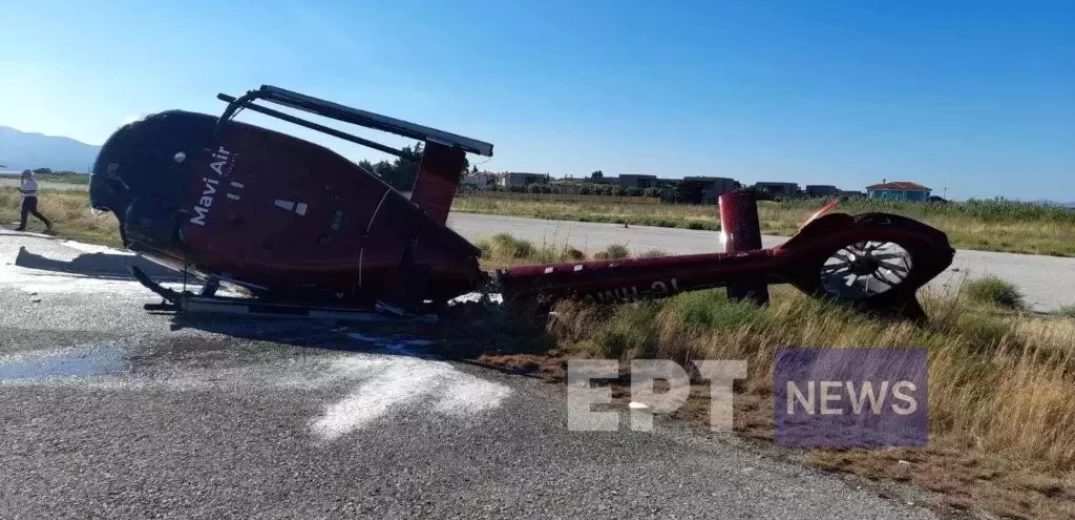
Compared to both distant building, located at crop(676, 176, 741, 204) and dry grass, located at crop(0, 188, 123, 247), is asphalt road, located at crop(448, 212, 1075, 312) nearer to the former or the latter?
dry grass, located at crop(0, 188, 123, 247)

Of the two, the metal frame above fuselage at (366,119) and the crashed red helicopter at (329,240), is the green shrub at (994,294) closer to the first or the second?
the crashed red helicopter at (329,240)

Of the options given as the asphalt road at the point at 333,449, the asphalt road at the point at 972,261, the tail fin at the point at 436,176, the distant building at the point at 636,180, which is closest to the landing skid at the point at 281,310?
the asphalt road at the point at 333,449

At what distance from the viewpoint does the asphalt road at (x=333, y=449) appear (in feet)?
13.6

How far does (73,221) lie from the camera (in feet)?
77.3

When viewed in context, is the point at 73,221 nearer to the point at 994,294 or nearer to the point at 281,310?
the point at 281,310

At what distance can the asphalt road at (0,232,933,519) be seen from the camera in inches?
164

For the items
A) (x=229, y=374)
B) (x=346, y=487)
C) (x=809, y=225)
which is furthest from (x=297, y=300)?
(x=809, y=225)

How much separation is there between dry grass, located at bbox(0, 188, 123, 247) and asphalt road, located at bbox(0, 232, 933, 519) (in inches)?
489

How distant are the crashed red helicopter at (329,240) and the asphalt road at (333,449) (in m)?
1.31

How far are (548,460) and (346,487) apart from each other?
1217 mm

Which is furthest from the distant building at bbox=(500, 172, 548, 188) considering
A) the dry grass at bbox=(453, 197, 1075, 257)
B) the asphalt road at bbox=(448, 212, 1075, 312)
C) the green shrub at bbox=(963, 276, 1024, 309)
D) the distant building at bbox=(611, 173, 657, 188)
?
the green shrub at bbox=(963, 276, 1024, 309)

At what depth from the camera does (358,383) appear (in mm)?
6430

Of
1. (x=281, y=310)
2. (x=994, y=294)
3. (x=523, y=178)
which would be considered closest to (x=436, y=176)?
(x=281, y=310)

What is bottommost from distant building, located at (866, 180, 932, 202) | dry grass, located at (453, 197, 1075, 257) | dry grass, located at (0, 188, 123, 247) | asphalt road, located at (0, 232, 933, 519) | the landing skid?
asphalt road, located at (0, 232, 933, 519)
